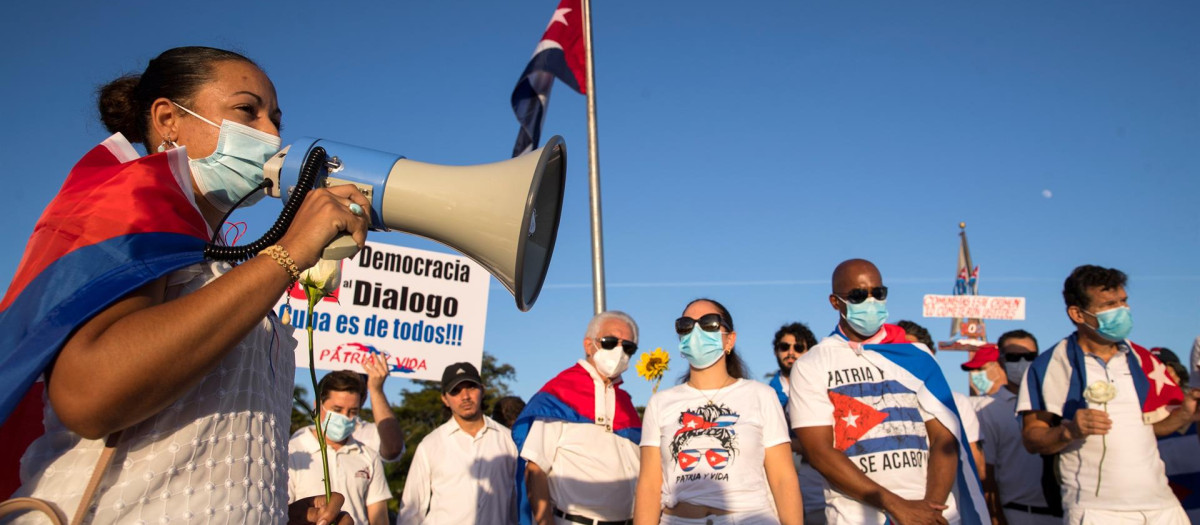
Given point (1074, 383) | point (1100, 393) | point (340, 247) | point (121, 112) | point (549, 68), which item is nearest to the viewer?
point (340, 247)

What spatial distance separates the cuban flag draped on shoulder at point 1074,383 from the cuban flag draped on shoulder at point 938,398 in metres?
0.88

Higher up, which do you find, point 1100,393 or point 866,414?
point 1100,393

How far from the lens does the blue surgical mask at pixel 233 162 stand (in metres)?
1.69

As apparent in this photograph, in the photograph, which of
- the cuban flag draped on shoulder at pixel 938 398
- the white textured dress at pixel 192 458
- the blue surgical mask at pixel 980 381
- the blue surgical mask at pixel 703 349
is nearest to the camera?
the white textured dress at pixel 192 458

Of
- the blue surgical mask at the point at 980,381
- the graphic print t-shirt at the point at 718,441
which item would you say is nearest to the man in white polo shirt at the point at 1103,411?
the graphic print t-shirt at the point at 718,441

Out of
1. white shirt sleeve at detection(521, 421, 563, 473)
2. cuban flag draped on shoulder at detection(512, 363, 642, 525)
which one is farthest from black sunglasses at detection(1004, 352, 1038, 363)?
white shirt sleeve at detection(521, 421, 563, 473)

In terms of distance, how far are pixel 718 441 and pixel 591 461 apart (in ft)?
5.11

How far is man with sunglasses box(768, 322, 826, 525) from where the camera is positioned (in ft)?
19.9

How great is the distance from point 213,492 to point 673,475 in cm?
287

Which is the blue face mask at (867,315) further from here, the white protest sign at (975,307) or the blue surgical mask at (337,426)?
the white protest sign at (975,307)

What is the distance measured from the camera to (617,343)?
5.59 meters

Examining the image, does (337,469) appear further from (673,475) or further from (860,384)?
(860,384)

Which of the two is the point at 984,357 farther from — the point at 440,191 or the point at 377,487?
the point at 440,191

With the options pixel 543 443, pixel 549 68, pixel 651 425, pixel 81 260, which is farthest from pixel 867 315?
pixel 549 68
